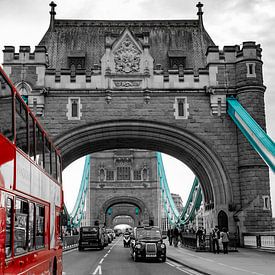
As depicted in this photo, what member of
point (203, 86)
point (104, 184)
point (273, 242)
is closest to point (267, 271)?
point (273, 242)

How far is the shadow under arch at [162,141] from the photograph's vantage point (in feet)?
82.6

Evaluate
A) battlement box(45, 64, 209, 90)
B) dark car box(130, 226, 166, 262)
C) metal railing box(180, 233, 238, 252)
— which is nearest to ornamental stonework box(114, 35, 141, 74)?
battlement box(45, 64, 209, 90)

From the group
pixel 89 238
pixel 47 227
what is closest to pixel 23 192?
pixel 47 227

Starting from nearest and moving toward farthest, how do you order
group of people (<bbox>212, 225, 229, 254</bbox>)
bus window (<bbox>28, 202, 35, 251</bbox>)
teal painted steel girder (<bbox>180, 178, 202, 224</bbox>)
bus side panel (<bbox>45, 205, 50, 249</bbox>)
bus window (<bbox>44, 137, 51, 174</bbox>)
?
bus window (<bbox>28, 202, 35, 251</bbox>), bus side panel (<bbox>45, 205, 50, 249</bbox>), bus window (<bbox>44, 137, 51, 174</bbox>), group of people (<bbox>212, 225, 229, 254</bbox>), teal painted steel girder (<bbox>180, 178, 202, 224</bbox>)

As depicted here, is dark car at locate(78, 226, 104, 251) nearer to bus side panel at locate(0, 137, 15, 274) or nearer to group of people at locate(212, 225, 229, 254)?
group of people at locate(212, 225, 229, 254)

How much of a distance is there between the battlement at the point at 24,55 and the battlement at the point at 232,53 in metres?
8.96

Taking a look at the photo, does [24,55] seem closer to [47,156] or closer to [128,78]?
[128,78]

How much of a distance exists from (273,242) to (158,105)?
9452 millimetres

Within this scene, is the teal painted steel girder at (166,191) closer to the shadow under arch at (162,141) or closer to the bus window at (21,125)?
the shadow under arch at (162,141)

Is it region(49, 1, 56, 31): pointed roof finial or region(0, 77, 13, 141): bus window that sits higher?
region(49, 1, 56, 31): pointed roof finial

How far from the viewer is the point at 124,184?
224 ft

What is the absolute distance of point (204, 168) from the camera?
26.0 meters

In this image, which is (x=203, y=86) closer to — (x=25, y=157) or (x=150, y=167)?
(x=25, y=157)

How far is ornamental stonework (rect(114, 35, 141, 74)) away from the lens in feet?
86.1
